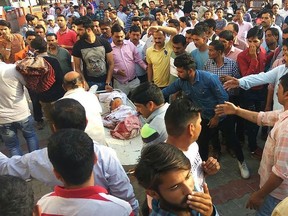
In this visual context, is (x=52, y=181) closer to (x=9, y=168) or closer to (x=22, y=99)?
(x=9, y=168)

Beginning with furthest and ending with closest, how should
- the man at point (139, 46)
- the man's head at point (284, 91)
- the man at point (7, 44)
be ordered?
the man at point (139, 46) < the man at point (7, 44) < the man's head at point (284, 91)

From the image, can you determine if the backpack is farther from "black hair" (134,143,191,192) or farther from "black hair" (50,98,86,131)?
"black hair" (134,143,191,192)

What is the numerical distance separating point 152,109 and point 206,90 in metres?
1.06

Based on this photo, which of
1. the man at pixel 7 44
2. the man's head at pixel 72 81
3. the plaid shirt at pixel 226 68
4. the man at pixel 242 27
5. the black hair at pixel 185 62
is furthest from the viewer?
the man at pixel 242 27

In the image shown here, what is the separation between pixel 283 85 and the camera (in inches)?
88.3

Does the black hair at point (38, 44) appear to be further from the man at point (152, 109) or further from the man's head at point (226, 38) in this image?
the man's head at point (226, 38)

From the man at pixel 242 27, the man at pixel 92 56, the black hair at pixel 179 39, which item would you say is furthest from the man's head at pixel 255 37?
the man at pixel 242 27

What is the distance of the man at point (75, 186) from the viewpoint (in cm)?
151

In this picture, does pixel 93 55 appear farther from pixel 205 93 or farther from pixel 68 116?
pixel 68 116

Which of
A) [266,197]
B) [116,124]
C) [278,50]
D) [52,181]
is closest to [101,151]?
[52,181]

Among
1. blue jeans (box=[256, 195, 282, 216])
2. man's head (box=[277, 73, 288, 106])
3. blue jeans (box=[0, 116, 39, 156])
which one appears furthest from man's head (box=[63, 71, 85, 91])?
Answer: blue jeans (box=[256, 195, 282, 216])

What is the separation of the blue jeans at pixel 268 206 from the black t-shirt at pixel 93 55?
3.24 meters

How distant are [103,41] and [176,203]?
3.69 metres

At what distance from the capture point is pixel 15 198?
1208mm
